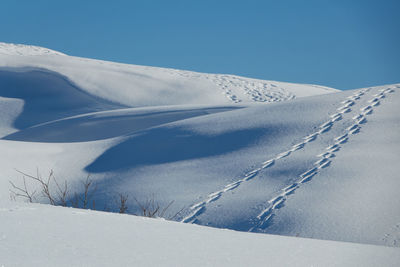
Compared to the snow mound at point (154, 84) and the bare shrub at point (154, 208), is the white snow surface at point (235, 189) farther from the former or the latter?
the snow mound at point (154, 84)

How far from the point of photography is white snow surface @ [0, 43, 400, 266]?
2039 millimetres

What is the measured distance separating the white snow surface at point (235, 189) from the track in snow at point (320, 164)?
0.05 feet

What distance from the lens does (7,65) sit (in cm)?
2338

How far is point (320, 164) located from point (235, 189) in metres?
1.12

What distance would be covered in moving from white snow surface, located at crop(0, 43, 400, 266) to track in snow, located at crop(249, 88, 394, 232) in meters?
0.01

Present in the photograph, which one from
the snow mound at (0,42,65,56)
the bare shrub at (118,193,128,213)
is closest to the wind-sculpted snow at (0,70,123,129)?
the snow mound at (0,42,65,56)

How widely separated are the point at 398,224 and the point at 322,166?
5.18ft

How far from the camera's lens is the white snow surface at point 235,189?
2.04 metres

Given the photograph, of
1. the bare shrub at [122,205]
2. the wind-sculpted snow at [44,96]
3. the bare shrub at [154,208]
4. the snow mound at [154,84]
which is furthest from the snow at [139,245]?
the snow mound at [154,84]

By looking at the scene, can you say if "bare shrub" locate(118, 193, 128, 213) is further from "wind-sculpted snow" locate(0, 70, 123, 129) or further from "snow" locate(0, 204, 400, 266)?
"wind-sculpted snow" locate(0, 70, 123, 129)

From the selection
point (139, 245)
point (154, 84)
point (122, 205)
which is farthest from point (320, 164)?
point (154, 84)

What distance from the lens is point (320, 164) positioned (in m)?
6.31

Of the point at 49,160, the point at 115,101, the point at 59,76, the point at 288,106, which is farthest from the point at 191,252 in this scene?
A: the point at 59,76

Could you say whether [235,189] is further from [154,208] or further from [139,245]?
[139,245]
